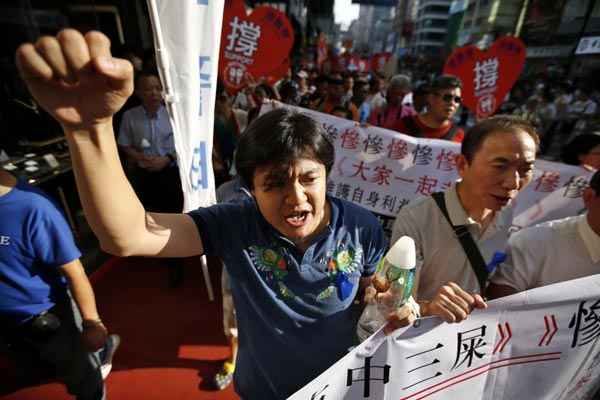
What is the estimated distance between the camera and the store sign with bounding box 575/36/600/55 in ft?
41.9

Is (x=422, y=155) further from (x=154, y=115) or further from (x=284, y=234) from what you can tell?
(x=154, y=115)

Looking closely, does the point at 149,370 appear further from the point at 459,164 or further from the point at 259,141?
the point at 459,164

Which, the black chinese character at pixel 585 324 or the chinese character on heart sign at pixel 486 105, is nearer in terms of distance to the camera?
the black chinese character at pixel 585 324

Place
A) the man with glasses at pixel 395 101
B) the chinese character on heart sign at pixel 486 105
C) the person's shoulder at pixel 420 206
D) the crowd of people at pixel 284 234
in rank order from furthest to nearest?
1. the man with glasses at pixel 395 101
2. the chinese character on heart sign at pixel 486 105
3. the person's shoulder at pixel 420 206
4. the crowd of people at pixel 284 234

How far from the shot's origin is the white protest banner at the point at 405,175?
2.70 meters

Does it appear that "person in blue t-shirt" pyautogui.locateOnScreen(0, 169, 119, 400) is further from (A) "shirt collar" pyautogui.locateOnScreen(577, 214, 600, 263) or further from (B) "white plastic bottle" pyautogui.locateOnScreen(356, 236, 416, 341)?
(A) "shirt collar" pyautogui.locateOnScreen(577, 214, 600, 263)

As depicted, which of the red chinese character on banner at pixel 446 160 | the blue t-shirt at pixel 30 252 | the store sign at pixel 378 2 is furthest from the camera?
the store sign at pixel 378 2

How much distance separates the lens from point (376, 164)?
9.51ft

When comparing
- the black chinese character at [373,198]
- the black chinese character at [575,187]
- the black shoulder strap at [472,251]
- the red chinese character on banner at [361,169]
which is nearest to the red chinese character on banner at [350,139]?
the red chinese character on banner at [361,169]

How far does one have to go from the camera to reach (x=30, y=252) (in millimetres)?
1350

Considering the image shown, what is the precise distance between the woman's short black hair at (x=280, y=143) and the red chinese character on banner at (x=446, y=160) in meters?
1.99

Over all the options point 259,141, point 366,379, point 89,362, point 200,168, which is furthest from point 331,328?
point 89,362

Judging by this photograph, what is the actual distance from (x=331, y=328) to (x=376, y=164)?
197 cm

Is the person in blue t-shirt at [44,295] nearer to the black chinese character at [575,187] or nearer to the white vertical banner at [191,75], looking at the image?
the white vertical banner at [191,75]
